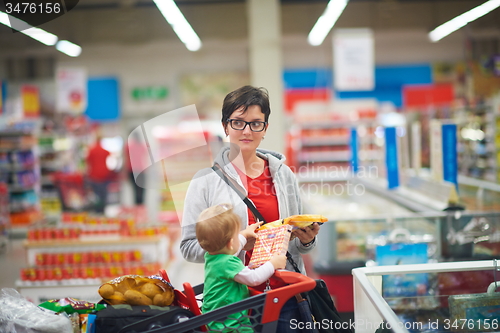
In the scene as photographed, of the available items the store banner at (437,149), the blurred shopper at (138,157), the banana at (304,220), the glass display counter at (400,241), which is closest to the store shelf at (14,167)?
the glass display counter at (400,241)

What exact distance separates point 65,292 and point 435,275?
145 inches

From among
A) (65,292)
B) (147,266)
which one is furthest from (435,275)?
(65,292)

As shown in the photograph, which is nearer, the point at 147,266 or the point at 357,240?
the point at 357,240

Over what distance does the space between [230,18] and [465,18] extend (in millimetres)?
6700

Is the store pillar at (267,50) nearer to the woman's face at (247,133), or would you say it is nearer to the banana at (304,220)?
the woman's face at (247,133)

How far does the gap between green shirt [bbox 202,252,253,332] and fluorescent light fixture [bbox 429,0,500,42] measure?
7263 mm

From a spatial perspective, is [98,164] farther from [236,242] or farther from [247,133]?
[236,242]

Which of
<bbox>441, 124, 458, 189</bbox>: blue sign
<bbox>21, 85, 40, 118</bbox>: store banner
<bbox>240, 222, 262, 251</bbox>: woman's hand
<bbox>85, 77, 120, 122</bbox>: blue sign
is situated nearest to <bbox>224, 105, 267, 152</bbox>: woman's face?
<bbox>240, 222, 262, 251</bbox>: woman's hand

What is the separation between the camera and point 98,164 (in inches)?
372

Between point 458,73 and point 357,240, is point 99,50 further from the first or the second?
point 357,240

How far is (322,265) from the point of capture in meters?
4.10

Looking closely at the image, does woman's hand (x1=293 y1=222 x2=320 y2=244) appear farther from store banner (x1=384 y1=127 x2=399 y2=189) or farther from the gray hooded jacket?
store banner (x1=384 y1=127 x2=399 y2=189)

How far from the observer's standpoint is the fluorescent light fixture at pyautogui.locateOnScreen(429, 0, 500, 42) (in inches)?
341

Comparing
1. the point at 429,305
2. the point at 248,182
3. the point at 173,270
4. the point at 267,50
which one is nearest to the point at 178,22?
the point at 267,50
